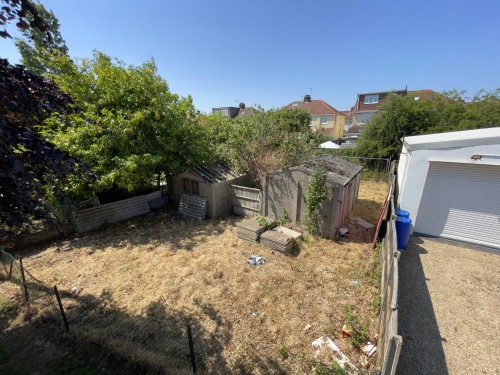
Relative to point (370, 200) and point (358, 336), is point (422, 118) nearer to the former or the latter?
point (370, 200)

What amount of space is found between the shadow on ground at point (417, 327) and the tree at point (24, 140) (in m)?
6.39

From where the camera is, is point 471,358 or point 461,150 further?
point 461,150

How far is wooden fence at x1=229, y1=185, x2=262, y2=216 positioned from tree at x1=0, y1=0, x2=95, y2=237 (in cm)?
782

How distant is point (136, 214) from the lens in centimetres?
1162

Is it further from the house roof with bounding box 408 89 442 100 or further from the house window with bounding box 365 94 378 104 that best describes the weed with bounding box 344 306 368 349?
the house window with bounding box 365 94 378 104

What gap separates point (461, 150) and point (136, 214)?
527 inches

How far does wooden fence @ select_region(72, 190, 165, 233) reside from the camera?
9.84 metres


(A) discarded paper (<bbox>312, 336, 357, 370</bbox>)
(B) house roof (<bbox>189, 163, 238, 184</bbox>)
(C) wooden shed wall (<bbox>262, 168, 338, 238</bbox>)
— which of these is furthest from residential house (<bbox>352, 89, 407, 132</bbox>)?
(A) discarded paper (<bbox>312, 336, 357, 370</bbox>)

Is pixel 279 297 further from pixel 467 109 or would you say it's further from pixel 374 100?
pixel 374 100

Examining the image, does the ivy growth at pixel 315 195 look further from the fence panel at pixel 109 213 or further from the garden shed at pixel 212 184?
the fence panel at pixel 109 213

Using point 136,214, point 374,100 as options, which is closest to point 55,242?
point 136,214

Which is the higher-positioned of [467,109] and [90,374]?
[467,109]

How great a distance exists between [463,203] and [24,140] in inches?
440

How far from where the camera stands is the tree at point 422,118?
57.5 ft
